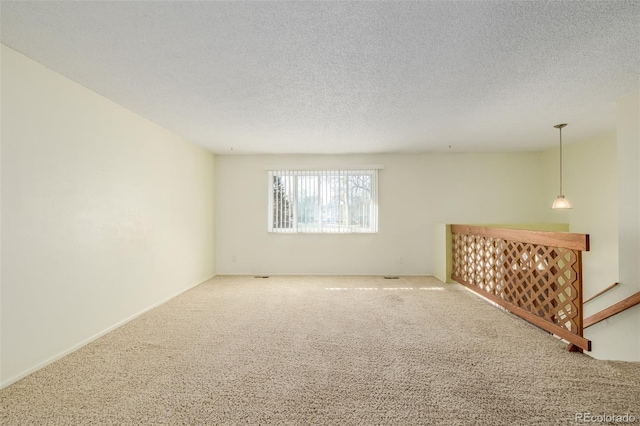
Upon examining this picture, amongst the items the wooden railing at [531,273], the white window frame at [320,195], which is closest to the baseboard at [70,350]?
the white window frame at [320,195]

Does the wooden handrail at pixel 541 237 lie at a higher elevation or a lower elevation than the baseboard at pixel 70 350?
higher

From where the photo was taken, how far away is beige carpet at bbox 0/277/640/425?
1589 mm

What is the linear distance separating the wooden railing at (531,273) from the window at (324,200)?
1.73 metres

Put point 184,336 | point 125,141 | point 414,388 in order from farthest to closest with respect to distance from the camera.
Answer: point 125,141 → point 184,336 → point 414,388

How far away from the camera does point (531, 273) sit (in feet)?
9.64

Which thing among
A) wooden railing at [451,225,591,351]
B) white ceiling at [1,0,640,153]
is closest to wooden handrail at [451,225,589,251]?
wooden railing at [451,225,591,351]

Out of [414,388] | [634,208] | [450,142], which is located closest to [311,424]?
[414,388]

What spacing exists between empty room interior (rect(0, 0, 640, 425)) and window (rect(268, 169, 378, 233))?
76cm

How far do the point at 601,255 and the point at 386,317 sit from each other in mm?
3530

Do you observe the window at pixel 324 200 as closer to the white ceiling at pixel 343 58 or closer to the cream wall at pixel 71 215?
the white ceiling at pixel 343 58

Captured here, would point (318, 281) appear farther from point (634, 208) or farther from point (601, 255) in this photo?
point (601, 255)

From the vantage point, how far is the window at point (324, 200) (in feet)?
17.0

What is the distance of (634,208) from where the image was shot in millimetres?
2684

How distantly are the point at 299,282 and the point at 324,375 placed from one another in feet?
8.90
